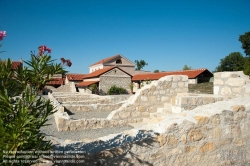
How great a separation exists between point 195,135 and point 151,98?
455 centimetres

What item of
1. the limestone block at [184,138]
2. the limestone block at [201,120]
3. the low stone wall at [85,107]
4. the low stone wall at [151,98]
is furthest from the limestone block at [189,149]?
the low stone wall at [85,107]

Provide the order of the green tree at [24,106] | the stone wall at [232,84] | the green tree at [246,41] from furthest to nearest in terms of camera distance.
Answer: the green tree at [246,41]
the stone wall at [232,84]
the green tree at [24,106]

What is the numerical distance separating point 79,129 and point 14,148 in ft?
17.7

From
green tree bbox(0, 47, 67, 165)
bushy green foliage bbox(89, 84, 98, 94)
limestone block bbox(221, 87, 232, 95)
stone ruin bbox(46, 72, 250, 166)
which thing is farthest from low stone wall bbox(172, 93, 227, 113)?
bushy green foliage bbox(89, 84, 98, 94)

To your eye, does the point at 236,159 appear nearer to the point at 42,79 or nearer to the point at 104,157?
the point at 104,157

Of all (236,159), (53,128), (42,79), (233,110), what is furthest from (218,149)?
(53,128)

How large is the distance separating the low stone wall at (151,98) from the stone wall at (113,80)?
1918cm

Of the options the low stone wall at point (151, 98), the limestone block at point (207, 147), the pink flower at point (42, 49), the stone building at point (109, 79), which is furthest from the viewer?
the stone building at point (109, 79)

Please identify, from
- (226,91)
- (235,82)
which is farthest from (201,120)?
(226,91)

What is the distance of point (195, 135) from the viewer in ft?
10.7

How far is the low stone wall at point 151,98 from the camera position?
768 centimetres

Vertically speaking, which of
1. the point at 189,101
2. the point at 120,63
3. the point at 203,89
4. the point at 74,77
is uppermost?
the point at 120,63

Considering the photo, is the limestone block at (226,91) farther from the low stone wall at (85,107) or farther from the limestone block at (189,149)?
the low stone wall at (85,107)

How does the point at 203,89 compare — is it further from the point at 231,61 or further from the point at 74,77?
the point at 231,61
